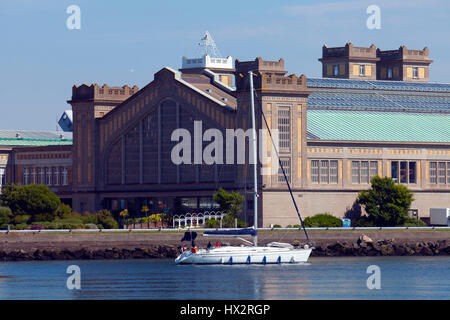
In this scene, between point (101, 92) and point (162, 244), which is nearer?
point (162, 244)

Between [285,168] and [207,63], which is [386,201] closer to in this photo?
[285,168]

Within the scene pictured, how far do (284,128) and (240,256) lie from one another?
33740 millimetres

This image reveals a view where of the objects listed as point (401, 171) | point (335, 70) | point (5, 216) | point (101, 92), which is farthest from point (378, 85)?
point (5, 216)

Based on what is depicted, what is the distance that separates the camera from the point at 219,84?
156m

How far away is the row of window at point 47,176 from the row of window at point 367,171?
34.0m

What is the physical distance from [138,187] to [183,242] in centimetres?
3139

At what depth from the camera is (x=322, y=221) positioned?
456 ft

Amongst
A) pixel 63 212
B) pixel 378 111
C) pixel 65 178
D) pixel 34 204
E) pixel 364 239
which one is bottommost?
pixel 364 239

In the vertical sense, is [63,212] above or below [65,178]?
below

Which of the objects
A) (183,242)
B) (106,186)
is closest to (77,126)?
(106,186)

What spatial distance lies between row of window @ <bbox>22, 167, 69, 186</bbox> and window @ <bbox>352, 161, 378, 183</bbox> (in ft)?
121
